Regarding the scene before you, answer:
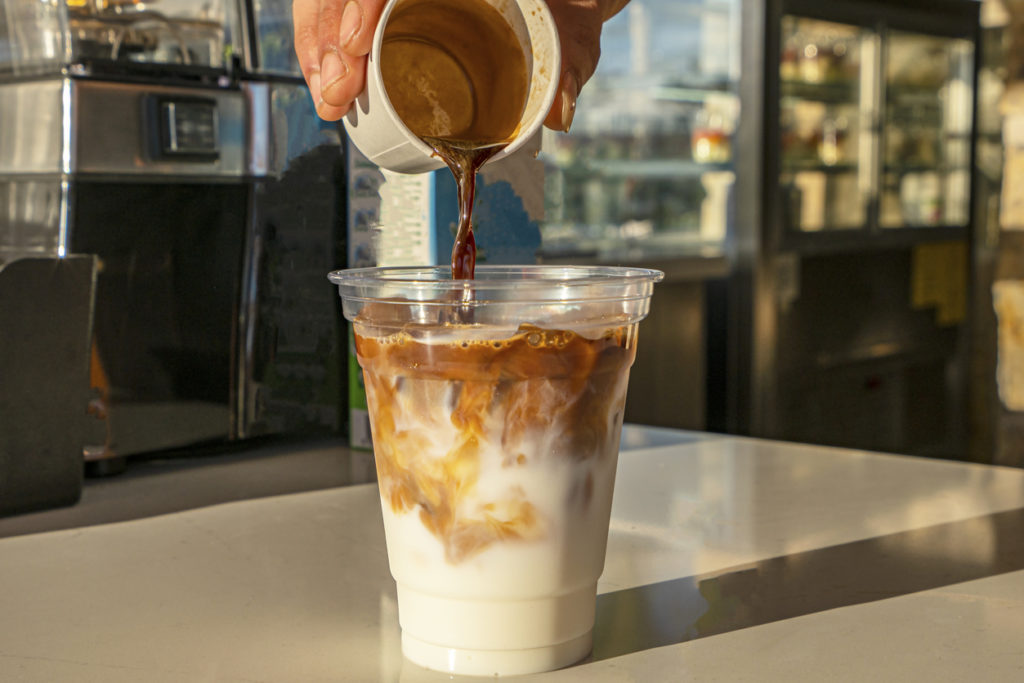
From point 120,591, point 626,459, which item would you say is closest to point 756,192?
point 626,459

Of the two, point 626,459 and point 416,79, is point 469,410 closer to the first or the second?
point 416,79

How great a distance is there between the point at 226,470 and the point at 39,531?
217mm

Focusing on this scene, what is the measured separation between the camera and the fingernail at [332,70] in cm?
76

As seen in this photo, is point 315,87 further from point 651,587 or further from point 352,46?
point 651,587

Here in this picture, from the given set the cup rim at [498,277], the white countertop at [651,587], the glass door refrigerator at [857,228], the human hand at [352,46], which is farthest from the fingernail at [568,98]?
the glass door refrigerator at [857,228]

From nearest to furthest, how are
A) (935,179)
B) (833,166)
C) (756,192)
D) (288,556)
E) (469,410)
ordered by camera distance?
(469,410), (288,556), (756,192), (833,166), (935,179)

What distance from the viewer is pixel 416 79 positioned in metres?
0.86

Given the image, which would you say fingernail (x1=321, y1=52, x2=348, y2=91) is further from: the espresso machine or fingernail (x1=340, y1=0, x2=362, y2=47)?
the espresso machine

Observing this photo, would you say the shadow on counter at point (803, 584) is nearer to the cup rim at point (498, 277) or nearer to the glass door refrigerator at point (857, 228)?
the cup rim at point (498, 277)

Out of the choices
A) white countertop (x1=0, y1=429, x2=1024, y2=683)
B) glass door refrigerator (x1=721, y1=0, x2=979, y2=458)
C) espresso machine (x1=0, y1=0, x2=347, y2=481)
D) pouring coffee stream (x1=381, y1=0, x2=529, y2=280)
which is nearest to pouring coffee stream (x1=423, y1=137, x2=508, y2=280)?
pouring coffee stream (x1=381, y1=0, x2=529, y2=280)

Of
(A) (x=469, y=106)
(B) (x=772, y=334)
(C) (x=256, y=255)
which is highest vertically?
(A) (x=469, y=106)

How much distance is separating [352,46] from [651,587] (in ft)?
1.49

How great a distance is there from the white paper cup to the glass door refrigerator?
10.9 ft

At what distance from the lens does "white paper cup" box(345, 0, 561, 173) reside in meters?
0.75
